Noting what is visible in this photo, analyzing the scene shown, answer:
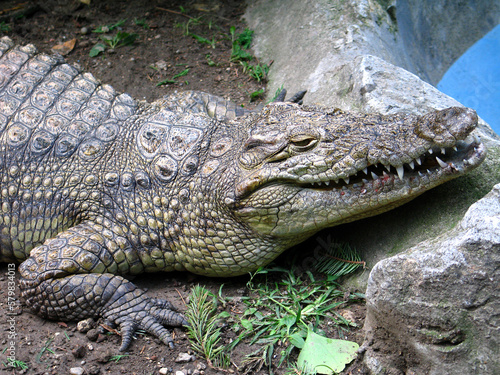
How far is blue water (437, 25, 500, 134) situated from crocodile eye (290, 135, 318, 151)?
12.3 ft

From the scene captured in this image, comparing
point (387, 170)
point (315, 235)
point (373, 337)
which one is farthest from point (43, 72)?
point (373, 337)

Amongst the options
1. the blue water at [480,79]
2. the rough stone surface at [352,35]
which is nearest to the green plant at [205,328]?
the rough stone surface at [352,35]

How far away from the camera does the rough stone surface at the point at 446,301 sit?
229 cm

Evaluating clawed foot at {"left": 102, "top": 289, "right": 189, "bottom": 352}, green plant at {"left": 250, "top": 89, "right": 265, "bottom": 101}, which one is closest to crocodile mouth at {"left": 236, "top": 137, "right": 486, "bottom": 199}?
clawed foot at {"left": 102, "top": 289, "right": 189, "bottom": 352}

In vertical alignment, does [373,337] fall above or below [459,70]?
below

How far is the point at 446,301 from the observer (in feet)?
7.83

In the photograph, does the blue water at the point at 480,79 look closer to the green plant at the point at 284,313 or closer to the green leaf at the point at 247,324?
the green plant at the point at 284,313

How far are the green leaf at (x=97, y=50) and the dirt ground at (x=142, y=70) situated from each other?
0.16 feet

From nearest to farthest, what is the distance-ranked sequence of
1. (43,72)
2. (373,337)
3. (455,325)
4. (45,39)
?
1. (455,325)
2. (373,337)
3. (43,72)
4. (45,39)

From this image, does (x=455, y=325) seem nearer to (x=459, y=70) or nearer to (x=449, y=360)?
(x=449, y=360)

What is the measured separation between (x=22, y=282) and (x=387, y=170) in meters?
2.54

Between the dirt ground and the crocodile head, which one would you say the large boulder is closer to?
the crocodile head

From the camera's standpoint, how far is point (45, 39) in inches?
243

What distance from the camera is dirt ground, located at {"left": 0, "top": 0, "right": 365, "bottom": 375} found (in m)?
3.01
